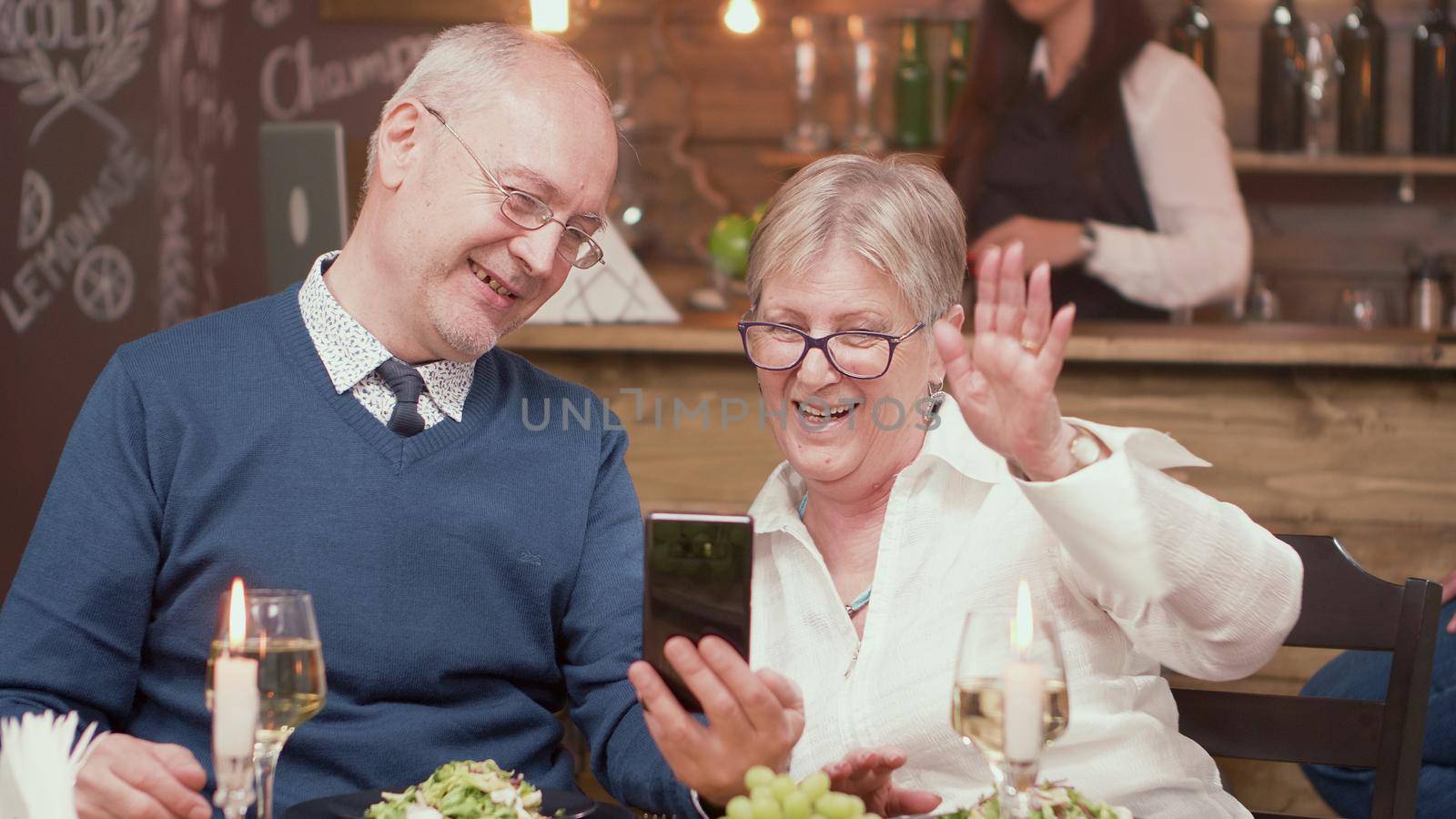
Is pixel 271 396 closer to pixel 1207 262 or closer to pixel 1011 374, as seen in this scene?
pixel 1011 374

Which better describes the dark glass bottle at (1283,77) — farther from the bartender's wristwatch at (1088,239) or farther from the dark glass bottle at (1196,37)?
the bartender's wristwatch at (1088,239)

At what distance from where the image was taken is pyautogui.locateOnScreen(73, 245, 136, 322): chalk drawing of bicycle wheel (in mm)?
3090

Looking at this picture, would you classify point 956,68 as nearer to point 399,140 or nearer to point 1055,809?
point 399,140

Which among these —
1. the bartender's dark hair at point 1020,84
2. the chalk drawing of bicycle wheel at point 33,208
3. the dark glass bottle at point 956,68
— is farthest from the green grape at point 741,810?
the dark glass bottle at point 956,68

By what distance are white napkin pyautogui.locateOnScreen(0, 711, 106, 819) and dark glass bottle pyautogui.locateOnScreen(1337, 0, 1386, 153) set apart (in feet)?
11.5

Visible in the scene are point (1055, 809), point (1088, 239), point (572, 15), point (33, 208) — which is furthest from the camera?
point (572, 15)

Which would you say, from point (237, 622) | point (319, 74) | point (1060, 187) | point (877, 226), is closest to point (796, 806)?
point (237, 622)

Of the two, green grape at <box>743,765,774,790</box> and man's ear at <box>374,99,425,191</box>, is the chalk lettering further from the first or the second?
green grape at <box>743,765,774,790</box>

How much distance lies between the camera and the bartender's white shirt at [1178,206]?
338 centimetres

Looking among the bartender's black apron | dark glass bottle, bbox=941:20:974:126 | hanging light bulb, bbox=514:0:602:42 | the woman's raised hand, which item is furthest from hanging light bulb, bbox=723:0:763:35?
the woman's raised hand

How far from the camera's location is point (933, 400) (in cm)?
154

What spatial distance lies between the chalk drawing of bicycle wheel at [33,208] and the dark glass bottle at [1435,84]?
3.38 metres

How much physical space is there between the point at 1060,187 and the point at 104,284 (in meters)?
2.35

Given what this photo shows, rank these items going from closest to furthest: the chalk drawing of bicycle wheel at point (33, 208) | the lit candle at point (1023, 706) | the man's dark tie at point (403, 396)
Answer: the lit candle at point (1023, 706)
the man's dark tie at point (403, 396)
the chalk drawing of bicycle wheel at point (33, 208)
